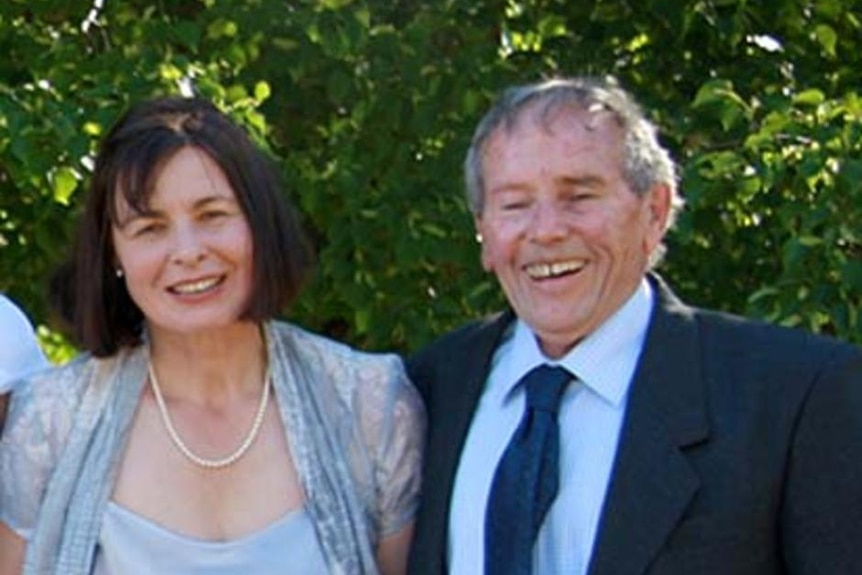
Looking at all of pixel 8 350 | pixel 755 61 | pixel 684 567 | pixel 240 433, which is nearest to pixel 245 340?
pixel 240 433

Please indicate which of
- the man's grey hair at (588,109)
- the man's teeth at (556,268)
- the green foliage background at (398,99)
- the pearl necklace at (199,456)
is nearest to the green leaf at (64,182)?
the green foliage background at (398,99)

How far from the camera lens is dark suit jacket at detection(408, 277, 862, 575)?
3404 mm

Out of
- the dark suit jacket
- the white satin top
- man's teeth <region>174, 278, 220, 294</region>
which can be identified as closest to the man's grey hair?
the dark suit jacket

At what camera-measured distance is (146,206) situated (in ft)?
12.2

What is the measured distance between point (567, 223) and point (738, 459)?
48 centimetres

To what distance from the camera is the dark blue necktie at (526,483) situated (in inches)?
139

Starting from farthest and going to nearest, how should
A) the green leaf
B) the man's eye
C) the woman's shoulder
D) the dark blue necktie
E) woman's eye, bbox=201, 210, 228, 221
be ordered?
the green leaf, the woman's shoulder, woman's eye, bbox=201, 210, 228, 221, the man's eye, the dark blue necktie

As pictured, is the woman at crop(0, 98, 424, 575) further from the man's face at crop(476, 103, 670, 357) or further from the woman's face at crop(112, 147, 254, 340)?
the man's face at crop(476, 103, 670, 357)

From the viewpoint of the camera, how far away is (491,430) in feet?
12.2

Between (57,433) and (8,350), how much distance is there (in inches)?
6.5

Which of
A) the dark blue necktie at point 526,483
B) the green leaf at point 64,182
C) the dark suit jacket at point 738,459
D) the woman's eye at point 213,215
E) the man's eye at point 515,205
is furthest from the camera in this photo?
the green leaf at point 64,182

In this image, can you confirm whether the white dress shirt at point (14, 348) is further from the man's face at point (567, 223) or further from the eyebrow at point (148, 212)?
the man's face at point (567, 223)

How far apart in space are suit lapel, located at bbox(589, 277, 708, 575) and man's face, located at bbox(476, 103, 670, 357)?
0.43 feet

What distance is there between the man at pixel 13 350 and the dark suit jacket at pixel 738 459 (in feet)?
2.82
